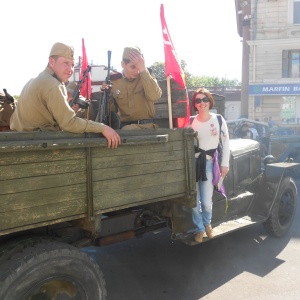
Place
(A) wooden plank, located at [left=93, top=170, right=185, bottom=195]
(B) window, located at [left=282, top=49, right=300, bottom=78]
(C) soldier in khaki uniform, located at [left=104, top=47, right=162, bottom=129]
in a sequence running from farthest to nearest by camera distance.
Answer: (B) window, located at [left=282, top=49, right=300, bottom=78] < (C) soldier in khaki uniform, located at [left=104, top=47, right=162, bottom=129] < (A) wooden plank, located at [left=93, top=170, right=185, bottom=195]

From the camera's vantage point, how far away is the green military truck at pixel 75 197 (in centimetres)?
227

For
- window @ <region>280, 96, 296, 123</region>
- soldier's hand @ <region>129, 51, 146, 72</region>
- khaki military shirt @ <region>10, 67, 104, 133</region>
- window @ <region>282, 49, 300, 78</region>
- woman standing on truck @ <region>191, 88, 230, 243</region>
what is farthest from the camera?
window @ <region>280, 96, 296, 123</region>

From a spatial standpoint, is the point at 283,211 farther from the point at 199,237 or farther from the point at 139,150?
the point at 139,150

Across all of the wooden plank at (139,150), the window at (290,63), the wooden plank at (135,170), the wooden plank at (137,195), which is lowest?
the wooden plank at (137,195)

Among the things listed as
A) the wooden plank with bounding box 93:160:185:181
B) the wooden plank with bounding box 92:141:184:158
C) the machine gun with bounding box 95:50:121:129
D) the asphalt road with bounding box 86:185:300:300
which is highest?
the machine gun with bounding box 95:50:121:129

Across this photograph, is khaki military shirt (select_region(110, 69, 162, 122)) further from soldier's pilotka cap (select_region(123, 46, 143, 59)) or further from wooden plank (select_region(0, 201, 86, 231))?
wooden plank (select_region(0, 201, 86, 231))

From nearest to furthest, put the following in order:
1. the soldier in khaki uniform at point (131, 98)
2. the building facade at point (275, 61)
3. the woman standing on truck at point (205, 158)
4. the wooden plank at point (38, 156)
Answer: the wooden plank at point (38, 156)
the soldier in khaki uniform at point (131, 98)
the woman standing on truck at point (205, 158)
the building facade at point (275, 61)

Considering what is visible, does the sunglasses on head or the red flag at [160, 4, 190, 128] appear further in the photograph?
the sunglasses on head

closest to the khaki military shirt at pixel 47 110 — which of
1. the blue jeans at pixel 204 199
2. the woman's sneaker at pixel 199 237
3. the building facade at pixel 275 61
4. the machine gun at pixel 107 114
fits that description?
the machine gun at pixel 107 114

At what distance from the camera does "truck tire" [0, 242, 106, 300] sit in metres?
2.29

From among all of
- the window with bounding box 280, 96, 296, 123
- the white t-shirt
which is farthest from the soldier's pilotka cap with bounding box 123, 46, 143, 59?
the window with bounding box 280, 96, 296, 123

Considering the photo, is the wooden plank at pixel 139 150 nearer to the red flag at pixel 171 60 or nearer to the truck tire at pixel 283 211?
the red flag at pixel 171 60

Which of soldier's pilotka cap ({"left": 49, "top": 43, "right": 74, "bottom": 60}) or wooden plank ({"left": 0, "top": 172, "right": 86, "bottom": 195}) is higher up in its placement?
soldier's pilotka cap ({"left": 49, "top": 43, "right": 74, "bottom": 60})

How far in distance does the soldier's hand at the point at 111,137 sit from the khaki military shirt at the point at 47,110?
4 cm
